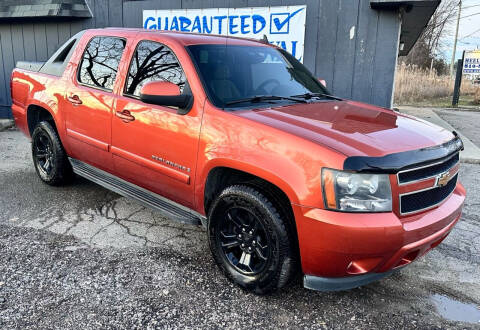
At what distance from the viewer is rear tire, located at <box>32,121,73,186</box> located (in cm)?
463

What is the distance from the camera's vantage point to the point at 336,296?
2.94m

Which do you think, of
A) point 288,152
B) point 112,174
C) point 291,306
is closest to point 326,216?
point 288,152

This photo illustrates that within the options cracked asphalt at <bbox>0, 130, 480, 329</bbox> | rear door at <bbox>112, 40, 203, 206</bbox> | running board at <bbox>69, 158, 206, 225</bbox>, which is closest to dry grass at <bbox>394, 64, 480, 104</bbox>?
cracked asphalt at <bbox>0, 130, 480, 329</bbox>

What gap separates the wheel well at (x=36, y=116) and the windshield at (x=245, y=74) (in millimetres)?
2475

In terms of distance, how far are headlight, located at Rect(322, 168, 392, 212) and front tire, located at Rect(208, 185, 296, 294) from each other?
416 millimetres

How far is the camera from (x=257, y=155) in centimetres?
264

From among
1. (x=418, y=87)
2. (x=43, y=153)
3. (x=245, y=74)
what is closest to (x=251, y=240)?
(x=245, y=74)

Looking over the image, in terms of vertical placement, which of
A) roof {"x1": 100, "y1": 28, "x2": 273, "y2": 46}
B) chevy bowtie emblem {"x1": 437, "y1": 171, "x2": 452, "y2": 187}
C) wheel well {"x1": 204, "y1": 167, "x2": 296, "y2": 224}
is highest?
roof {"x1": 100, "y1": 28, "x2": 273, "y2": 46}

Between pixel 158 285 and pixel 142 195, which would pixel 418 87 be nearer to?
pixel 142 195

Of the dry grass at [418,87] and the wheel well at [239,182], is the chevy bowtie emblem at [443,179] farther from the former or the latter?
the dry grass at [418,87]

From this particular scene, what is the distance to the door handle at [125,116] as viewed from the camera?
353cm

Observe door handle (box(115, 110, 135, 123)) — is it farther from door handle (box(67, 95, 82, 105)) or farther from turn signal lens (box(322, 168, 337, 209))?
turn signal lens (box(322, 168, 337, 209))

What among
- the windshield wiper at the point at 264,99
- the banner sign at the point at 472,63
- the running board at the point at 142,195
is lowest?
the running board at the point at 142,195

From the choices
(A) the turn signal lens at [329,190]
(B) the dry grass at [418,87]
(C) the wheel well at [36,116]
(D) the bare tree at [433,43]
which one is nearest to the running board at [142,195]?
(C) the wheel well at [36,116]
